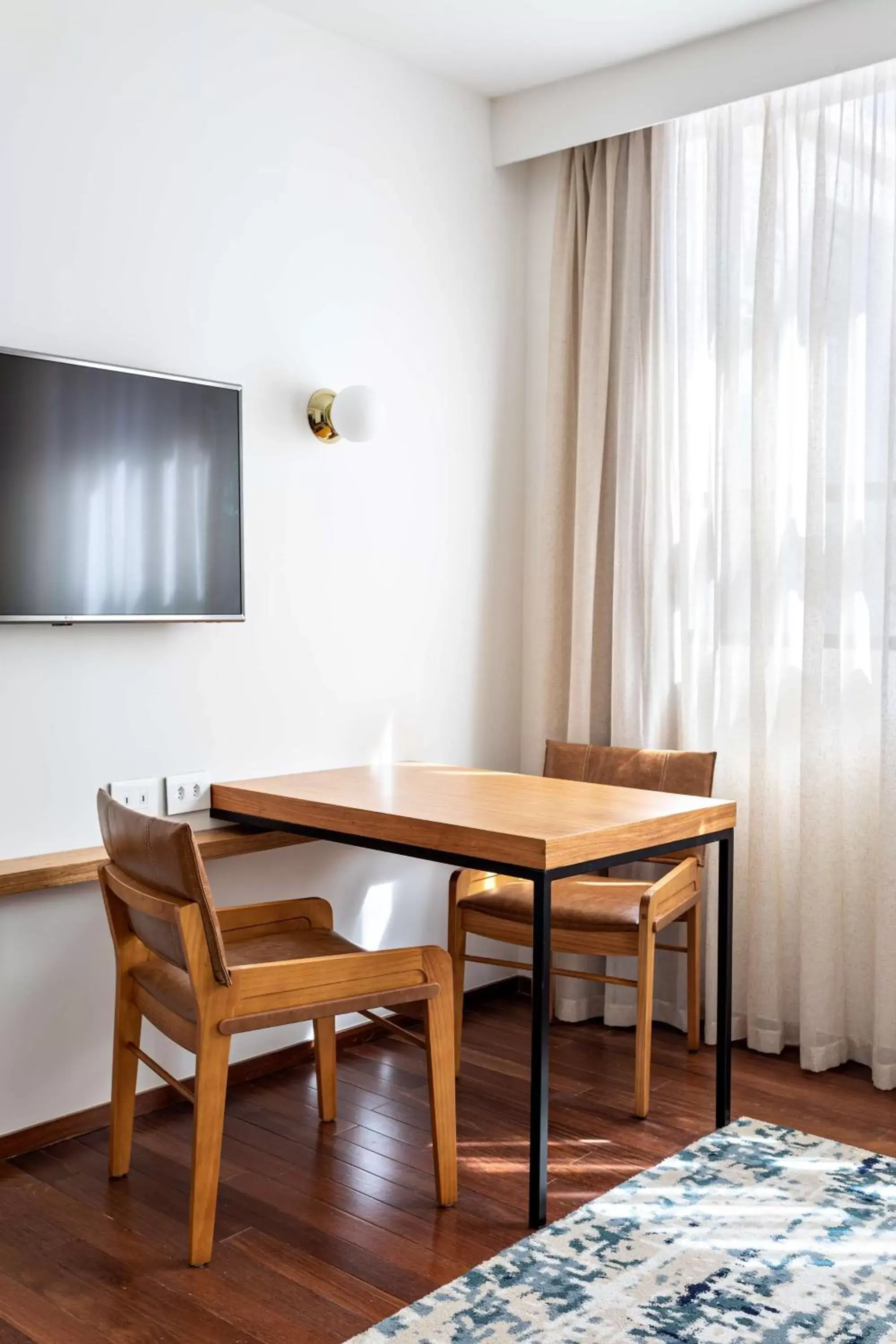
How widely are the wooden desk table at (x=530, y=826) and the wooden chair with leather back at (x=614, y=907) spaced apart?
200 mm

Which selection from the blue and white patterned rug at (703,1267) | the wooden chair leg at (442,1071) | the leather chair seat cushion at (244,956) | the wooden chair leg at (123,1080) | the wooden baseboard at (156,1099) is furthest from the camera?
the wooden baseboard at (156,1099)

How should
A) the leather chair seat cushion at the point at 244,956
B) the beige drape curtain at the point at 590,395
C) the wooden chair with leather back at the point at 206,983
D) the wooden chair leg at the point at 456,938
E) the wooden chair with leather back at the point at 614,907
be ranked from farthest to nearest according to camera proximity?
the beige drape curtain at the point at 590,395
the wooden chair leg at the point at 456,938
the wooden chair with leather back at the point at 614,907
the leather chair seat cushion at the point at 244,956
the wooden chair with leather back at the point at 206,983

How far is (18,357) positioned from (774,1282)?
230cm

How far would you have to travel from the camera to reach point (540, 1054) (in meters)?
2.38

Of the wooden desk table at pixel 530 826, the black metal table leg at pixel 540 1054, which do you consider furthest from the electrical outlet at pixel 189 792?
the black metal table leg at pixel 540 1054

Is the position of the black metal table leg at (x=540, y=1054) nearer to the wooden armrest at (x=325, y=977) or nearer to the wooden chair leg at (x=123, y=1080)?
the wooden armrest at (x=325, y=977)

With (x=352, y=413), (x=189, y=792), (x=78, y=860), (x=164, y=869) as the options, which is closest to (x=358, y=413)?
(x=352, y=413)

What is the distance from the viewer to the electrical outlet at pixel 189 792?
Result: 299 centimetres

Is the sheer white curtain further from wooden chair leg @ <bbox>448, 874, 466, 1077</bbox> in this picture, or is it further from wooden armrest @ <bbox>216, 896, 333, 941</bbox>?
wooden armrest @ <bbox>216, 896, 333, 941</bbox>

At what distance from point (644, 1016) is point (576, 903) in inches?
12.7

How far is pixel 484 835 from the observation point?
243 centimetres

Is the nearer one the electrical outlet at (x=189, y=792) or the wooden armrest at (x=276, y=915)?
the wooden armrest at (x=276, y=915)

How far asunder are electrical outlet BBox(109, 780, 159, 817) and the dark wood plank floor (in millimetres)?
730

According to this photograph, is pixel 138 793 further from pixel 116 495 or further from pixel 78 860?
pixel 116 495
